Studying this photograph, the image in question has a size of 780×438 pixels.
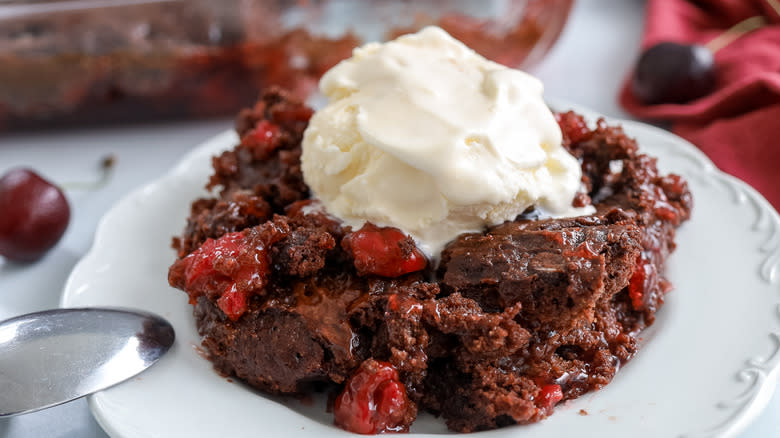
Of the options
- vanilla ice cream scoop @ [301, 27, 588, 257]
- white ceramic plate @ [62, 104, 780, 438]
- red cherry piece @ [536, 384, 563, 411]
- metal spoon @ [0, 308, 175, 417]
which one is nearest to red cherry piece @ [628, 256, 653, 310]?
white ceramic plate @ [62, 104, 780, 438]

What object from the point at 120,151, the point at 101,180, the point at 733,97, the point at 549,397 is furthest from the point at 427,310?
the point at 120,151

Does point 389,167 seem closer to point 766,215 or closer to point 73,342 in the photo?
point 73,342

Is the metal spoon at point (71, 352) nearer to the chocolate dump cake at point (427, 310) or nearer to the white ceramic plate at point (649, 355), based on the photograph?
the white ceramic plate at point (649, 355)

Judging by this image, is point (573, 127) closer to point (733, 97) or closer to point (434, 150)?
point (434, 150)

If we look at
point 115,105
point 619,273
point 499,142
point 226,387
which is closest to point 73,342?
point 226,387

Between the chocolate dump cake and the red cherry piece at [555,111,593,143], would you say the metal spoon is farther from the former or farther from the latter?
the red cherry piece at [555,111,593,143]
